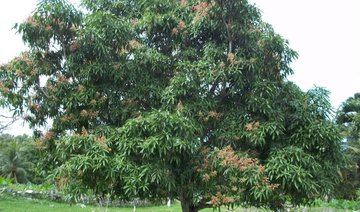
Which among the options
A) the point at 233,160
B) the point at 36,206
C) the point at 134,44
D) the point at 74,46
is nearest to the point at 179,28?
the point at 134,44

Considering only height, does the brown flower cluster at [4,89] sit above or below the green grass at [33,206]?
above

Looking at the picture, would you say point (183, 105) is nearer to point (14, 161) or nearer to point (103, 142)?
point (103, 142)

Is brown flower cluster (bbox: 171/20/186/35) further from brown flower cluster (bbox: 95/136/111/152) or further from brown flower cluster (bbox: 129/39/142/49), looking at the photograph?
brown flower cluster (bbox: 95/136/111/152)

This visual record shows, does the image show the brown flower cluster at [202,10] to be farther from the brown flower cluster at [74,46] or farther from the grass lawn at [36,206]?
the grass lawn at [36,206]

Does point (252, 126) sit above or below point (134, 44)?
below

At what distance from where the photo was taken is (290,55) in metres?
6.51

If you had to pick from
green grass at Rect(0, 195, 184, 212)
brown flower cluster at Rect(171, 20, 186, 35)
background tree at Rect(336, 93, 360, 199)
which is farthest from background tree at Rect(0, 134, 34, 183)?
brown flower cluster at Rect(171, 20, 186, 35)

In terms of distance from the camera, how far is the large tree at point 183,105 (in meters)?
5.41

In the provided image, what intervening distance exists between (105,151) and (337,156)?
135 inches

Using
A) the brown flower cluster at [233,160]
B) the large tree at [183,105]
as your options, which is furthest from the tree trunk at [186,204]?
the brown flower cluster at [233,160]

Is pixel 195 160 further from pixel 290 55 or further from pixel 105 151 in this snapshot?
pixel 290 55

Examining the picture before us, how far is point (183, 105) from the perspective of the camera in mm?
5820

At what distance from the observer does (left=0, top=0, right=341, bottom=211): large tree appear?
17.7ft

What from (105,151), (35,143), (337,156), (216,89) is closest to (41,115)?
(35,143)
